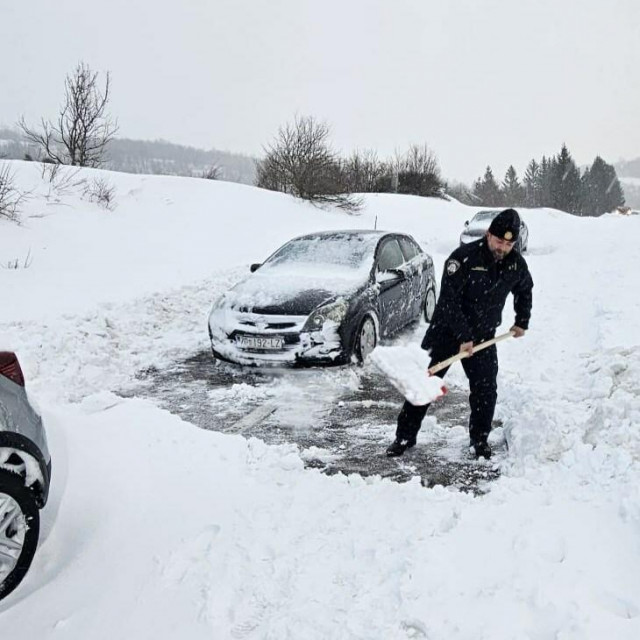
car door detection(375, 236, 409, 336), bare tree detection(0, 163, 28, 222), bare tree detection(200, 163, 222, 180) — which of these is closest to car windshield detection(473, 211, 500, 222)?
bare tree detection(200, 163, 222, 180)

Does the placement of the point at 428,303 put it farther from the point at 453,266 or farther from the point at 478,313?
the point at 453,266

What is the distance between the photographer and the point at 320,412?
5.23 metres

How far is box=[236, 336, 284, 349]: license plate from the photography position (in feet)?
19.3

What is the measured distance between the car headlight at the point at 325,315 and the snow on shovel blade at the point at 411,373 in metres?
1.91

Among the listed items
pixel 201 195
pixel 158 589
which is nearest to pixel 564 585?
pixel 158 589

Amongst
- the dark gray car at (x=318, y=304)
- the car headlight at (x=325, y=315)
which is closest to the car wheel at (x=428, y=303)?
the dark gray car at (x=318, y=304)

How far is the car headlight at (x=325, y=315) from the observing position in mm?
5883

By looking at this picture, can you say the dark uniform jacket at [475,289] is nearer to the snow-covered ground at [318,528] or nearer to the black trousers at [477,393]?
the black trousers at [477,393]

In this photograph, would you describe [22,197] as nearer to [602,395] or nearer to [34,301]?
[34,301]

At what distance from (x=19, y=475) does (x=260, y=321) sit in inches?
138

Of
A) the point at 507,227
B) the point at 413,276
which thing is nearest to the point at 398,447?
the point at 507,227

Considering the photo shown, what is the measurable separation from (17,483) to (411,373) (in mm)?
2426

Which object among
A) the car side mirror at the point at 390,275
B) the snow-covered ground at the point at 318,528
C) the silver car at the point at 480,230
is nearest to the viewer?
the snow-covered ground at the point at 318,528

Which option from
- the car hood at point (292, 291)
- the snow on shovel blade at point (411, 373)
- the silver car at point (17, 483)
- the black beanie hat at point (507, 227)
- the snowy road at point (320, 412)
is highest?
the black beanie hat at point (507, 227)
